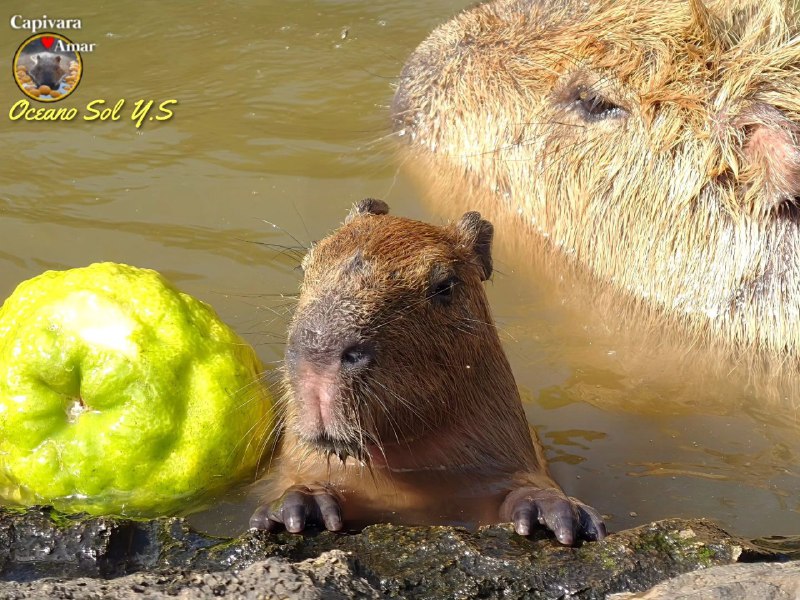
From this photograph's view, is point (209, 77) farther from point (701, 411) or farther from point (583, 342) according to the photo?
point (701, 411)

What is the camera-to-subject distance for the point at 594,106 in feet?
14.8

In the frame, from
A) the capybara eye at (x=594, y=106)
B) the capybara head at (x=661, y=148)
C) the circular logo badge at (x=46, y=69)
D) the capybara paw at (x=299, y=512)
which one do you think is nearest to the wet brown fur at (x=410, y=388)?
the capybara paw at (x=299, y=512)

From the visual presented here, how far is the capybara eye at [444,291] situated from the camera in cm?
305

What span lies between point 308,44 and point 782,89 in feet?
11.4

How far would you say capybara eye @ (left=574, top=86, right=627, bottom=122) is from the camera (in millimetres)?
4477

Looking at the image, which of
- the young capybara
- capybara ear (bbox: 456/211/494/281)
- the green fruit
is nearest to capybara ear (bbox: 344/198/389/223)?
the young capybara

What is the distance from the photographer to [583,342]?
175 inches

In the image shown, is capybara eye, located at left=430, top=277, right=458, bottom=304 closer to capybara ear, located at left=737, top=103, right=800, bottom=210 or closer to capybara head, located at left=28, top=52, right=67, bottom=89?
capybara ear, located at left=737, top=103, right=800, bottom=210

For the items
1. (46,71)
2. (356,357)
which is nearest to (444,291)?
(356,357)

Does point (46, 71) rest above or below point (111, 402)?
above

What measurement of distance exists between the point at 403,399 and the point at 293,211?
2429 mm

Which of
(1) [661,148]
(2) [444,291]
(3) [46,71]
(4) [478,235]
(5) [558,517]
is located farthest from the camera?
(3) [46,71]

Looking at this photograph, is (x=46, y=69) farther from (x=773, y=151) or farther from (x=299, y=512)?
(x=299, y=512)

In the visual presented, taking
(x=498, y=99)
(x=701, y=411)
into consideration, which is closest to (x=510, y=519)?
A: (x=701, y=411)
